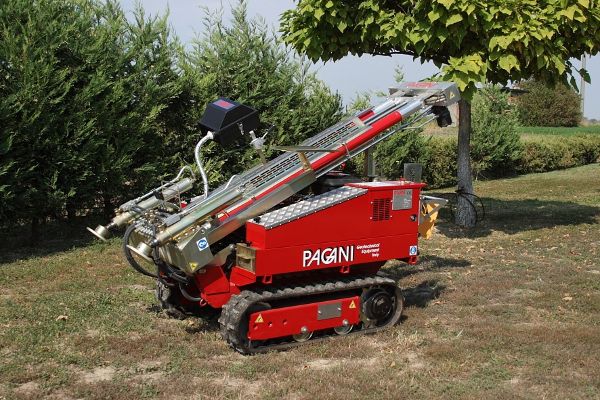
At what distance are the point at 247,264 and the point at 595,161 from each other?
27783 millimetres

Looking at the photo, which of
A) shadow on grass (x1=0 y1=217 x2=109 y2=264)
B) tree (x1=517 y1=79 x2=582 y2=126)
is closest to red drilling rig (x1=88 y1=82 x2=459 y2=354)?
shadow on grass (x1=0 y1=217 x2=109 y2=264)

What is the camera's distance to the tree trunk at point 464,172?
1271 cm

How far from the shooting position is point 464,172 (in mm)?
12844

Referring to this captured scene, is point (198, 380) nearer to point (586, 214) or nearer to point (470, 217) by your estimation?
point (470, 217)

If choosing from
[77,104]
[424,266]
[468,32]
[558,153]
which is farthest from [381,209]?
[558,153]

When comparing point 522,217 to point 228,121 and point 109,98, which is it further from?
point 228,121

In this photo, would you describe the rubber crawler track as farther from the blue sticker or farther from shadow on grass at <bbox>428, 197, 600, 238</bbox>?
shadow on grass at <bbox>428, 197, 600, 238</bbox>

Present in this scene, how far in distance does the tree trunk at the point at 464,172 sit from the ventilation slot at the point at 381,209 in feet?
21.3

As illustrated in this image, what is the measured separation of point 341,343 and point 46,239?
7486 mm

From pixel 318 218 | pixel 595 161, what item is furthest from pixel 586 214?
pixel 595 161

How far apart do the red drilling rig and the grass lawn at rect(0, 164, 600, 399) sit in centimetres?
29

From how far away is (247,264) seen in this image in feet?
20.2

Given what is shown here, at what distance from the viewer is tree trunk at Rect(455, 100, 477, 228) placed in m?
12.7

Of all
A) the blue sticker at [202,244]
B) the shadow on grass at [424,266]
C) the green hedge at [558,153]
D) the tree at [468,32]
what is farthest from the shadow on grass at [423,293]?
the green hedge at [558,153]
